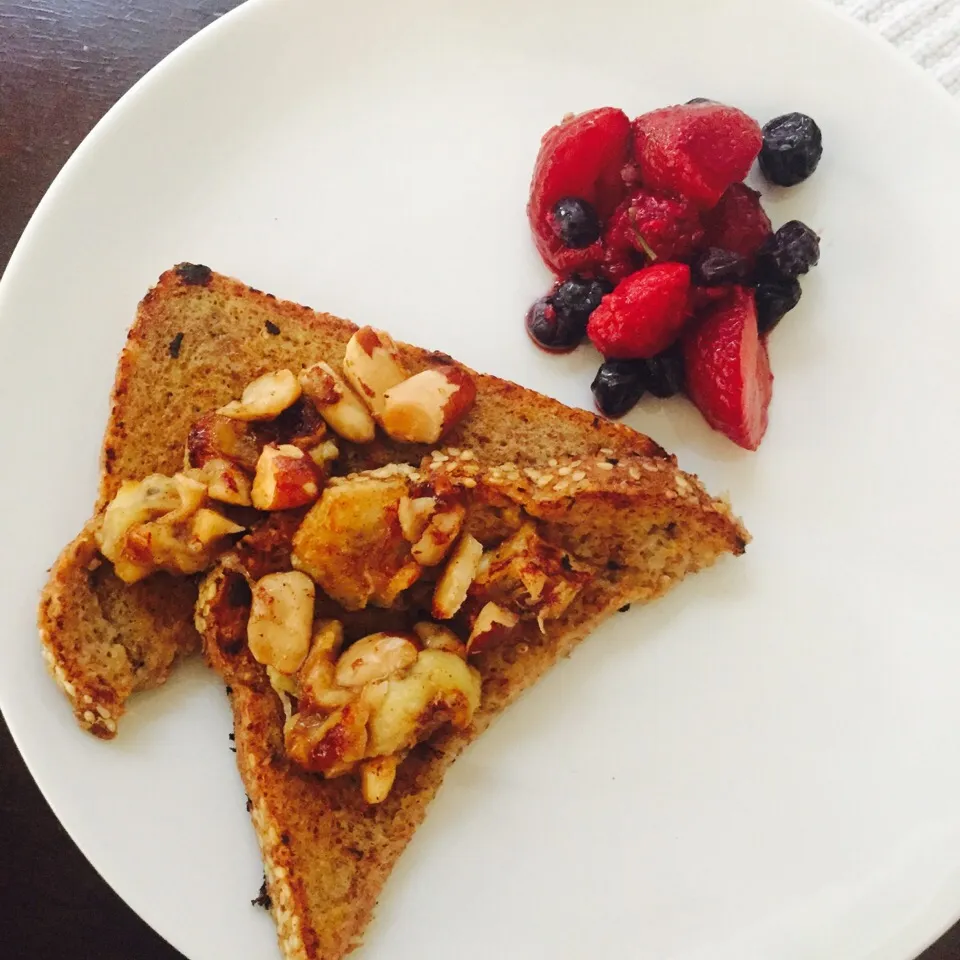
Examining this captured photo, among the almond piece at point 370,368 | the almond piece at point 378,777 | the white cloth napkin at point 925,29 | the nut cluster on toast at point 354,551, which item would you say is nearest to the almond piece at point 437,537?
the nut cluster on toast at point 354,551

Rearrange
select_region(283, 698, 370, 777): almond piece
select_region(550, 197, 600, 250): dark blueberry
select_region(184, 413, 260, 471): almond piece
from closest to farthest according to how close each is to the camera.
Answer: select_region(283, 698, 370, 777): almond piece < select_region(184, 413, 260, 471): almond piece < select_region(550, 197, 600, 250): dark blueberry

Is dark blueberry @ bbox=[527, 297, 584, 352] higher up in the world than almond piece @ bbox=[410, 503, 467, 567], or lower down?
higher up

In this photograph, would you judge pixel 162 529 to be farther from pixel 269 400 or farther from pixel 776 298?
pixel 776 298

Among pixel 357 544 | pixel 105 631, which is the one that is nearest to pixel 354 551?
pixel 357 544

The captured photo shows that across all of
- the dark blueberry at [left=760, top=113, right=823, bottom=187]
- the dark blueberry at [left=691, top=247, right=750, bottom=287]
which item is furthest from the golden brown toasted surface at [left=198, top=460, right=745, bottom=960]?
the dark blueberry at [left=760, top=113, right=823, bottom=187]

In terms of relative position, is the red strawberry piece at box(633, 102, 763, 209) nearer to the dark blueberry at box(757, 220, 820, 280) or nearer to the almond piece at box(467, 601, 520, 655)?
the dark blueberry at box(757, 220, 820, 280)

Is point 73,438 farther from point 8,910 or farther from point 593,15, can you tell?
point 593,15
